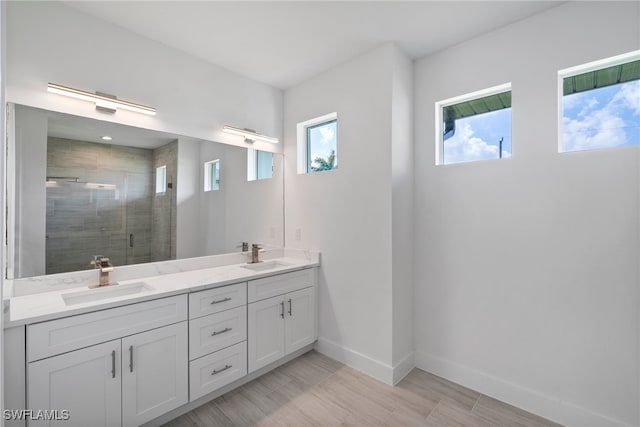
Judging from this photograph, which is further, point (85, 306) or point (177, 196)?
point (177, 196)

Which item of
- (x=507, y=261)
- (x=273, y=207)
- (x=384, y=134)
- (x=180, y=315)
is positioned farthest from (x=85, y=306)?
(x=507, y=261)

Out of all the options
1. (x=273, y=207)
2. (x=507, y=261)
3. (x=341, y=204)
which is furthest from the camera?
(x=273, y=207)

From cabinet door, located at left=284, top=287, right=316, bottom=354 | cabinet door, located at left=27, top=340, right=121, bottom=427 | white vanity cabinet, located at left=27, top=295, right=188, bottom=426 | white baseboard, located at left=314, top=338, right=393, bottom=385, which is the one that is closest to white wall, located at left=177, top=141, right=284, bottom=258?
cabinet door, located at left=284, top=287, right=316, bottom=354

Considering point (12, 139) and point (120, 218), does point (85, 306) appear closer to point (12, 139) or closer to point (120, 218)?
point (120, 218)

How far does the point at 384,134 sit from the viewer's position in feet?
8.07

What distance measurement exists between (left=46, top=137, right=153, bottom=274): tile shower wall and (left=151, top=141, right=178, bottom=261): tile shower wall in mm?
39

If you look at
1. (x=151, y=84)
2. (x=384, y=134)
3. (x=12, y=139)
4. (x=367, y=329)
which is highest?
(x=151, y=84)

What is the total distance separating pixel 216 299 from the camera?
2.16 metres

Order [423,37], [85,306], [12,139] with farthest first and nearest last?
[423,37]
[12,139]
[85,306]

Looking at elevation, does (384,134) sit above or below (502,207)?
above

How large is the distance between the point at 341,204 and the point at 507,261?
1.36 metres

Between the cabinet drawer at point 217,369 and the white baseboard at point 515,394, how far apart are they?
4.89ft

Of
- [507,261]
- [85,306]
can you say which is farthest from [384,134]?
[85,306]

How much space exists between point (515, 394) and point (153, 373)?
2.42 m
